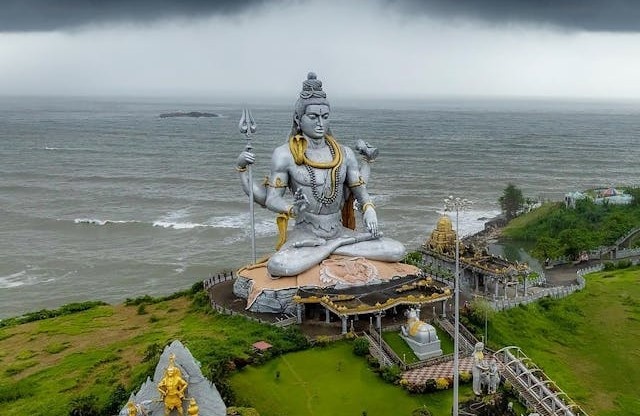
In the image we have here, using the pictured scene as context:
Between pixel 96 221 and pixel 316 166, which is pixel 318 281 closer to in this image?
pixel 316 166

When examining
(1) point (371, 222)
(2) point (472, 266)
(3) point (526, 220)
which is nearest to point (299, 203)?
(1) point (371, 222)

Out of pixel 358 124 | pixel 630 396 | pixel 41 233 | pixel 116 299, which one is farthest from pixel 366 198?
pixel 358 124

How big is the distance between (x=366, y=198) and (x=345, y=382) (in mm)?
9807

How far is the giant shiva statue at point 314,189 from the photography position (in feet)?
91.9

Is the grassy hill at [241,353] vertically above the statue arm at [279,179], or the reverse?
the statue arm at [279,179]

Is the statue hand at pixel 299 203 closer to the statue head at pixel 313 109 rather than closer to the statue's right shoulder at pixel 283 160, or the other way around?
the statue's right shoulder at pixel 283 160

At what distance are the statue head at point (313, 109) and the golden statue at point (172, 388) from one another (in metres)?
15.9

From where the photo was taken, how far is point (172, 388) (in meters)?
13.8

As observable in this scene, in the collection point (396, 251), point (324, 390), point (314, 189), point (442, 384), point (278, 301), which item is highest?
point (314, 189)

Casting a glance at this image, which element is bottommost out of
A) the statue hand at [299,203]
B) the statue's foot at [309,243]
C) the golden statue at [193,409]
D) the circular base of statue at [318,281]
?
Answer: the circular base of statue at [318,281]

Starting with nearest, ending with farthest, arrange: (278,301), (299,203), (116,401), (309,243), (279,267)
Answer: (116,401), (278,301), (279,267), (309,243), (299,203)

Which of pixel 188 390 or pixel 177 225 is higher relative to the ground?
pixel 188 390

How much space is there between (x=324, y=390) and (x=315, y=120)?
11.8 meters

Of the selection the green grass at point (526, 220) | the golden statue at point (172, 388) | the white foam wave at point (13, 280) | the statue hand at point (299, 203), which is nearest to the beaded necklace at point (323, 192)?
the statue hand at point (299, 203)
